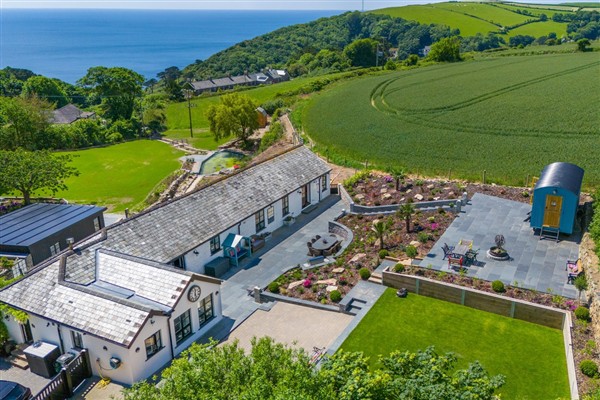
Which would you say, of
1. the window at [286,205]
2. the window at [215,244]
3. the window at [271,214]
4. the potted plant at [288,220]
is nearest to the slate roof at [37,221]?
the window at [215,244]

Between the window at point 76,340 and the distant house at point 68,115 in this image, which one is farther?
the distant house at point 68,115

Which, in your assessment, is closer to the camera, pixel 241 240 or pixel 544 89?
pixel 241 240

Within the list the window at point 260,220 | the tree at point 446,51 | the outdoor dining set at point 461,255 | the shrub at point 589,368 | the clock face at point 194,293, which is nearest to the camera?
the shrub at point 589,368

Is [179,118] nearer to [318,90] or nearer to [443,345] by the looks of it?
[318,90]

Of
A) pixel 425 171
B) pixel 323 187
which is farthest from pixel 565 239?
pixel 323 187

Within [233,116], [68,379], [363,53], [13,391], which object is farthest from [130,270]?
[363,53]

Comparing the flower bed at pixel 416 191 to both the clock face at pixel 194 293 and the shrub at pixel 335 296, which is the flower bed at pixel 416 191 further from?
the clock face at pixel 194 293
